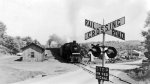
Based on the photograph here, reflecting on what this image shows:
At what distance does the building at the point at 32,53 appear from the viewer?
51219 millimetres

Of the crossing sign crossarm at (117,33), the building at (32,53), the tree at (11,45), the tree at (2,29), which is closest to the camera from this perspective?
the crossing sign crossarm at (117,33)

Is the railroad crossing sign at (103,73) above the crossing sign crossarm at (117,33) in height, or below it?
below

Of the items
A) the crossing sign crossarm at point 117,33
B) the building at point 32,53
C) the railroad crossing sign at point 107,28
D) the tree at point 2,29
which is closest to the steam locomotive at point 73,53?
the building at point 32,53

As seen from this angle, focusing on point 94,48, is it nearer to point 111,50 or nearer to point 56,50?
point 111,50

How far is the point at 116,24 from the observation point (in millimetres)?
8672

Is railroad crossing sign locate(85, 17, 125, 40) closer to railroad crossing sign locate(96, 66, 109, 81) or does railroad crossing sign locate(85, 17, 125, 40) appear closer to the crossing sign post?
the crossing sign post

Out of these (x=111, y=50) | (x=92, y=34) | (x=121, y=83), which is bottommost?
(x=121, y=83)

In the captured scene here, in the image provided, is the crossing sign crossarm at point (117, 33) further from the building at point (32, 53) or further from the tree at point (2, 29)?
the tree at point (2, 29)

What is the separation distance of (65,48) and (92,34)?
42.5 meters

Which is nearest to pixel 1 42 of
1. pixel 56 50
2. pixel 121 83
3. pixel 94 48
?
pixel 56 50

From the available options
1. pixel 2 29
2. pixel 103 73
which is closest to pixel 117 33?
pixel 103 73

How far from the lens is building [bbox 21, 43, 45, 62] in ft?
168

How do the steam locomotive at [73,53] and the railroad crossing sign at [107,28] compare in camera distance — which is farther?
the steam locomotive at [73,53]

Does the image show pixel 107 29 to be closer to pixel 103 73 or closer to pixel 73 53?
pixel 103 73
